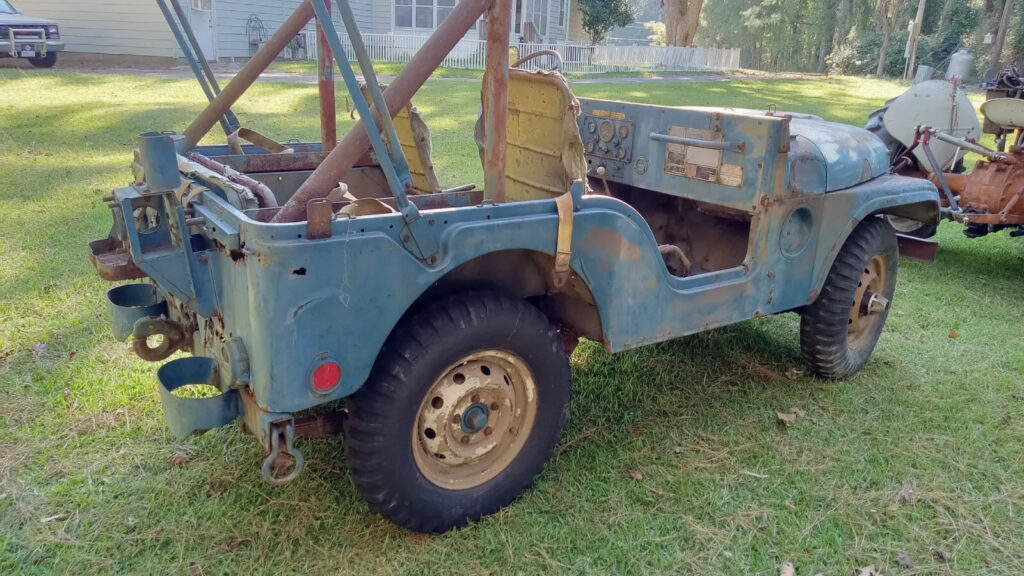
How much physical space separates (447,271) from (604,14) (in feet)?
91.7

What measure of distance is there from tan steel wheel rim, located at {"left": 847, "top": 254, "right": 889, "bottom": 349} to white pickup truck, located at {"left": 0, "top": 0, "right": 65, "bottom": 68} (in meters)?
16.7

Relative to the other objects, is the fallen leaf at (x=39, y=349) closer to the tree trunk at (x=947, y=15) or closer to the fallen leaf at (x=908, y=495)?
the fallen leaf at (x=908, y=495)

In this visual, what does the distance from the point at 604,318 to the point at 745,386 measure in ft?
5.22

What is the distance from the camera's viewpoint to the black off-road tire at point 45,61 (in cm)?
1595

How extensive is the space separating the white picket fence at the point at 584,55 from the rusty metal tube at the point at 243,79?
16.2 metres

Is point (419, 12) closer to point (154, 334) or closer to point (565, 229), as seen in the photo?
point (154, 334)

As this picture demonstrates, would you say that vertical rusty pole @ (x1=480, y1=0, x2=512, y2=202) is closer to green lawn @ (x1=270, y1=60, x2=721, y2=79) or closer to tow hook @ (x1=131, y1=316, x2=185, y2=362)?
tow hook @ (x1=131, y1=316, x2=185, y2=362)

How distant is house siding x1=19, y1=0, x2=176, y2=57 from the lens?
18266 millimetres

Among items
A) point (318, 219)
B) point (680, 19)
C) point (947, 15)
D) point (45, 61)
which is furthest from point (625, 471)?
point (947, 15)

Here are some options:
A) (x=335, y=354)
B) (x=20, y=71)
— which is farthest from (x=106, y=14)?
(x=335, y=354)

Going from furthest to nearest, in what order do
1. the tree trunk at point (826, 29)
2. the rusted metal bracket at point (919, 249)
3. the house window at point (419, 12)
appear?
the tree trunk at point (826, 29), the house window at point (419, 12), the rusted metal bracket at point (919, 249)

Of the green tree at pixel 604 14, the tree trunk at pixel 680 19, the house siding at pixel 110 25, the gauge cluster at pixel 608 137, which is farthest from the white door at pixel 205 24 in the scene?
the gauge cluster at pixel 608 137

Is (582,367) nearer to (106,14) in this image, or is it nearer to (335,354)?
(335,354)

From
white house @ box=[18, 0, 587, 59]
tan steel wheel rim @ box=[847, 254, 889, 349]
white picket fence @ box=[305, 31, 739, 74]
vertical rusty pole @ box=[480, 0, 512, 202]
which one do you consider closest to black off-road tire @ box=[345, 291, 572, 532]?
vertical rusty pole @ box=[480, 0, 512, 202]
